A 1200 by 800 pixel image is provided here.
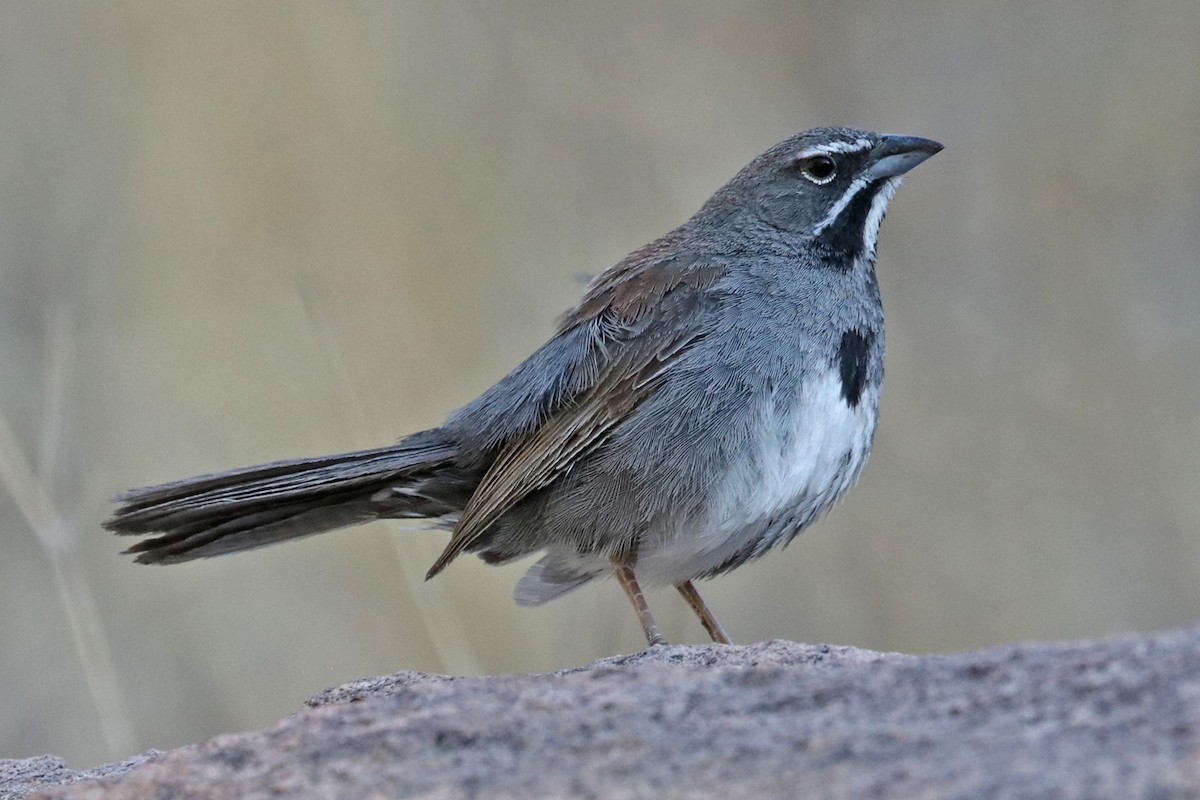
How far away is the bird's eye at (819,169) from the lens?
5512mm

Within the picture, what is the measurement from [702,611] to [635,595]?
0.62 meters

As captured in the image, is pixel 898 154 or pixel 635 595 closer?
pixel 635 595

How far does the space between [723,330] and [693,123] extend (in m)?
3.96

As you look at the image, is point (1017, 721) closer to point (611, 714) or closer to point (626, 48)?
point (611, 714)

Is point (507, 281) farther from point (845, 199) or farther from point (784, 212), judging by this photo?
point (845, 199)

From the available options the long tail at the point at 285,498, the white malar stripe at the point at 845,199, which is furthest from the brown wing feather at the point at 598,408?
the white malar stripe at the point at 845,199

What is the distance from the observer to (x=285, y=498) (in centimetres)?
518

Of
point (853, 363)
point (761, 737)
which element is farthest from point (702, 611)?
point (761, 737)

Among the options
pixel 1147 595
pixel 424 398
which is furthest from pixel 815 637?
pixel 424 398

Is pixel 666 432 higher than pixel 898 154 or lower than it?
lower

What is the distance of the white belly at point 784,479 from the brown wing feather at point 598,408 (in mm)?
422

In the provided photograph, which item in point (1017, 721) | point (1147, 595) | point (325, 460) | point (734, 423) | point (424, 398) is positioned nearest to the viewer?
A: point (1017, 721)

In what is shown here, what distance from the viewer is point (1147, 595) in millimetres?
7102

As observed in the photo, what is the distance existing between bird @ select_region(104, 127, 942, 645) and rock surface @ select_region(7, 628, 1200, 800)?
186 cm
